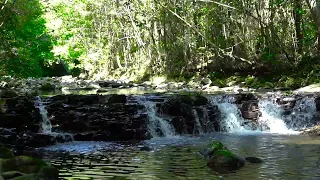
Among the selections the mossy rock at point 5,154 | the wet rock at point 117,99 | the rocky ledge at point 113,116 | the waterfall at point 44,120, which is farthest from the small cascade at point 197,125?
the mossy rock at point 5,154

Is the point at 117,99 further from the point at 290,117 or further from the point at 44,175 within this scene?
the point at 44,175

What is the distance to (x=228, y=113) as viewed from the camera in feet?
53.3

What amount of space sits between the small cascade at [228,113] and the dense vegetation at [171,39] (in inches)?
107

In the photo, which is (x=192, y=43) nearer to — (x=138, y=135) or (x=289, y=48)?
(x=289, y=48)

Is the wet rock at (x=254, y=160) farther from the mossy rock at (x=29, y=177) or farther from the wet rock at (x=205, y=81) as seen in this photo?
the wet rock at (x=205, y=81)

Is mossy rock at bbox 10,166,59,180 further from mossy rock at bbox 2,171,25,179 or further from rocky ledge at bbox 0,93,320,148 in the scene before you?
rocky ledge at bbox 0,93,320,148

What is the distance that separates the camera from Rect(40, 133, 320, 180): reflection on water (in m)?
8.04

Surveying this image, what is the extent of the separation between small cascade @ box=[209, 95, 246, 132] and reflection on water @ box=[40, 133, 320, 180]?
7.94 ft

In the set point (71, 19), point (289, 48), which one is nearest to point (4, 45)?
point (289, 48)

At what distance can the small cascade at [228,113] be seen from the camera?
51.9ft

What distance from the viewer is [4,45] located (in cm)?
1388

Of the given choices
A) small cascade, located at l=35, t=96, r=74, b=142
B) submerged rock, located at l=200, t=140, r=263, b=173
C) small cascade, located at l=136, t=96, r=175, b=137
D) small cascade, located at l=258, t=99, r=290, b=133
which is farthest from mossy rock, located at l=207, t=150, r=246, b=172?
small cascade, located at l=258, t=99, r=290, b=133

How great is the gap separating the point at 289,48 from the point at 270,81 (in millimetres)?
2095

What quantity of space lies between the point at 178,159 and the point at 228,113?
23.0 ft
